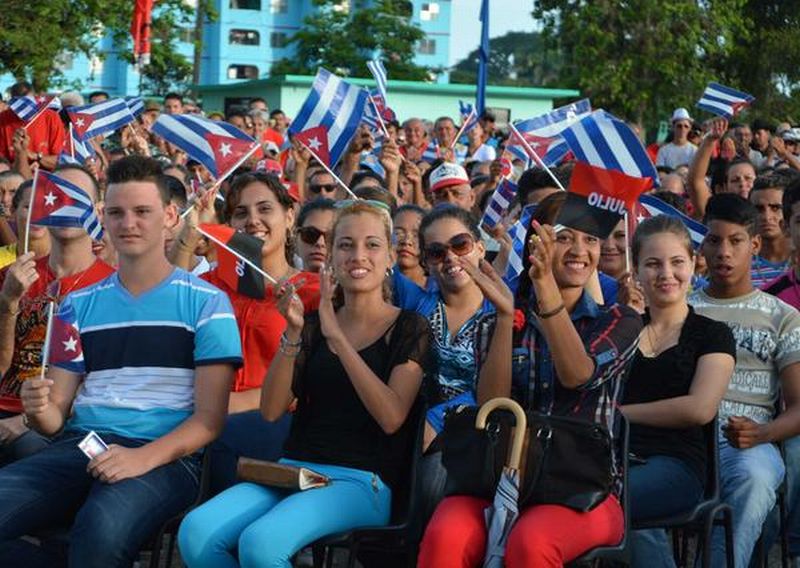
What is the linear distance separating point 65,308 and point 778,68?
3707cm

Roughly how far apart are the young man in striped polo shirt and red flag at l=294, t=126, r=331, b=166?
4.37m

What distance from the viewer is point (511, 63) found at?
472 ft

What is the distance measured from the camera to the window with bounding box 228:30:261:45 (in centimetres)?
9344

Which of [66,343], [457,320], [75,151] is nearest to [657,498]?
[457,320]

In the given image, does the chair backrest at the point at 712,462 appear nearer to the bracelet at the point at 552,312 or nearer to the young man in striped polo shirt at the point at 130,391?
the bracelet at the point at 552,312

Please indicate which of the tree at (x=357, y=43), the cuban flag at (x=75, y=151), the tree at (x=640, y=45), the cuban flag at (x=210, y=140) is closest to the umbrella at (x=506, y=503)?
the cuban flag at (x=210, y=140)

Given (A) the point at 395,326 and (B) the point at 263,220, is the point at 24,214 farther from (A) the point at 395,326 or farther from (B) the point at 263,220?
(A) the point at 395,326

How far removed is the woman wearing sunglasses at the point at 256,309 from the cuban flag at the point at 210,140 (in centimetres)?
114

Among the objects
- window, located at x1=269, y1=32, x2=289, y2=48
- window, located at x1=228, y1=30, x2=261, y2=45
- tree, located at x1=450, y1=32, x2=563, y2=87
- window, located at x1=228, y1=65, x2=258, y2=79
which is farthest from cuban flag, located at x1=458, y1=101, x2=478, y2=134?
window, located at x1=269, y1=32, x2=289, y2=48

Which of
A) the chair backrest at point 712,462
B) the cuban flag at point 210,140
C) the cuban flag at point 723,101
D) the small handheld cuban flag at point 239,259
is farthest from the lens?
the cuban flag at point 723,101

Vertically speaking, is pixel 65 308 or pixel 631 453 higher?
pixel 65 308

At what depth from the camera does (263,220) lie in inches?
277

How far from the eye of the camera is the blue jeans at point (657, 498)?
5547mm

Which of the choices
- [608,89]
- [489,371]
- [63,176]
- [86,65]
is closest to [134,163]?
[63,176]
